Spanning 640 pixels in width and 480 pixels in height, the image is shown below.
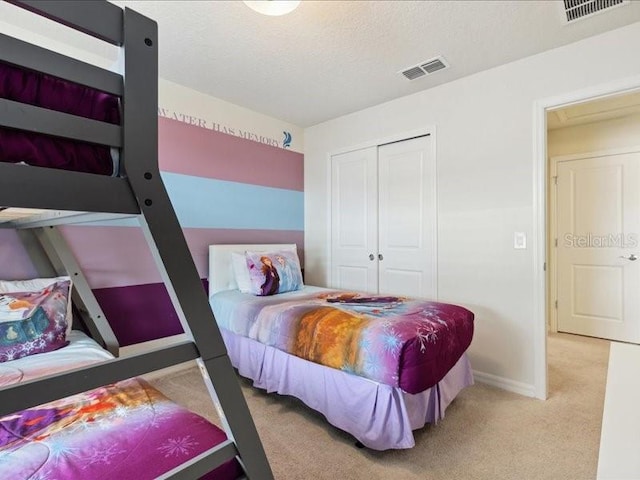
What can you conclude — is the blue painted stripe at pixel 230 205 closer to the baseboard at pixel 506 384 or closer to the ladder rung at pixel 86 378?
the ladder rung at pixel 86 378

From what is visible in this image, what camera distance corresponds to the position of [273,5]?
1712 mm

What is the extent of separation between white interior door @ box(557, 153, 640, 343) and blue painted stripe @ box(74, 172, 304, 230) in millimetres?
3090

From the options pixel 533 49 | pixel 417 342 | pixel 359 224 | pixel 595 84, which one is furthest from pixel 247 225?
pixel 595 84

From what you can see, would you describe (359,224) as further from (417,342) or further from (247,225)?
(417,342)

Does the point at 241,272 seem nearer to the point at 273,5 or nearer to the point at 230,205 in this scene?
the point at 230,205

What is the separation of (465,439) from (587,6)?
251cm

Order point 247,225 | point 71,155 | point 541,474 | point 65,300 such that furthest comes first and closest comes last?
point 247,225
point 65,300
point 541,474
point 71,155

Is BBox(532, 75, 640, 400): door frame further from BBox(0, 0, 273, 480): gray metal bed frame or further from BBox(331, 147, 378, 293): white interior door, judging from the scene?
BBox(0, 0, 273, 480): gray metal bed frame

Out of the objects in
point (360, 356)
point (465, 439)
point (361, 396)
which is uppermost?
point (360, 356)

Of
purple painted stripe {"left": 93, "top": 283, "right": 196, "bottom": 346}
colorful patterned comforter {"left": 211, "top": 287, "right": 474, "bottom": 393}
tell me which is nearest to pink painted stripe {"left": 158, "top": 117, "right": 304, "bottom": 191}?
purple painted stripe {"left": 93, "top": 283, "right": 196, "bottom": 346}

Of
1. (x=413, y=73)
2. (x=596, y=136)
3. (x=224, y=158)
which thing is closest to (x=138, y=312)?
(x=224, y=158)

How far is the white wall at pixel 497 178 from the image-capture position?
2.27 m

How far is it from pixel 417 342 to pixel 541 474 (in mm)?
835

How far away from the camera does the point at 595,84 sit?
2.18 m
